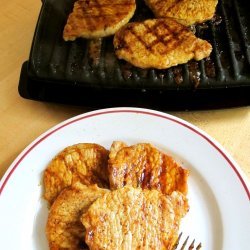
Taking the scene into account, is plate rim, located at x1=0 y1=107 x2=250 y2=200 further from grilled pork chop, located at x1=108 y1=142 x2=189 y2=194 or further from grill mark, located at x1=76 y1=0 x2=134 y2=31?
grill mark, located at x1=76 y1=0 x2=134 y2=31

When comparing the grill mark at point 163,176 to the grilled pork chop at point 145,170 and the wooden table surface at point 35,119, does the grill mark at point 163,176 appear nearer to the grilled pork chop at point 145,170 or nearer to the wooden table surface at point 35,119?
the grilled pork chop at point 145,170

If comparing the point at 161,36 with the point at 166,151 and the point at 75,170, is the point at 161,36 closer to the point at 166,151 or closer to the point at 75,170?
the point at 166,151

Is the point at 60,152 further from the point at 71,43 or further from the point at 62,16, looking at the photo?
the point at 62,16

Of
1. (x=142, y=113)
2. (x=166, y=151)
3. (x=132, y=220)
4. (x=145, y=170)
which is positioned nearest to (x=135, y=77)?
(x=142, y=113)

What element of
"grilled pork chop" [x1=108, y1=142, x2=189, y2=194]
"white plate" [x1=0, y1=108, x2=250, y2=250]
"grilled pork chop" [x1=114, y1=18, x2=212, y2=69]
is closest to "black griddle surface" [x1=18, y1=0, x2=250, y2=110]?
"grilled pork chop" [x1=114, y1=18, x2=212, y2=69]

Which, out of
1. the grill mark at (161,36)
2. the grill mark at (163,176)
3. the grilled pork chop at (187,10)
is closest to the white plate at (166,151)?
the grill mark at (163,176)

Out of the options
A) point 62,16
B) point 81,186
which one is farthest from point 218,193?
point 62,16
